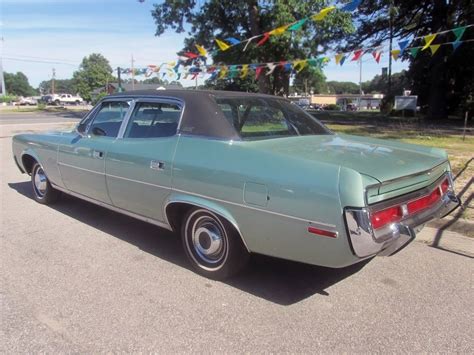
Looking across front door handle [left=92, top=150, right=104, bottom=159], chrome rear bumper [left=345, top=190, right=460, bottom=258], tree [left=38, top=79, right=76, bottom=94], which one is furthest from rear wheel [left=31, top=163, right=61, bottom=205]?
tree [left=38, top=79, right=76, bottom=94]

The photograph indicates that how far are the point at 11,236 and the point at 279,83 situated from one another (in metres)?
27.1

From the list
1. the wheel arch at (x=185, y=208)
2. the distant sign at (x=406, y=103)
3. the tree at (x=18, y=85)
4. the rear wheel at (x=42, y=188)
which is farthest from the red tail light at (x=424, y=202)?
the tree at (x=18, y=85)

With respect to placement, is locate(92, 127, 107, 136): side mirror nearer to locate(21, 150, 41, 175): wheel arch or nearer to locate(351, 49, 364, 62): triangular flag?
locate(21, 150, 41, 175): wheel arch

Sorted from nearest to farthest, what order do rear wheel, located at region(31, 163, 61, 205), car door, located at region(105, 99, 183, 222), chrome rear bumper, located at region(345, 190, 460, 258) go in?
chrome rear bumper, located at region(345, 190, 460, 258)
car door, located at region(105, 99, 183, 222)
rear wheel, located at region(31, 163, 61, 205)

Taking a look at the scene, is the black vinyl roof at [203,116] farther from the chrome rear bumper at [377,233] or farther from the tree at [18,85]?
the tree at [18,85]

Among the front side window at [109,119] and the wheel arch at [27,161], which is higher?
the front side window at [109,119]

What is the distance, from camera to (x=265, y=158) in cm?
333

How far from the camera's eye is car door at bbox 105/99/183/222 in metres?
4.00

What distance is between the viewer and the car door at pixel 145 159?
4004 millimetres

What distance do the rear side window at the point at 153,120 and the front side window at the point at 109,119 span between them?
221 millimetres

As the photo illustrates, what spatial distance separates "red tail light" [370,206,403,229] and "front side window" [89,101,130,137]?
9.39ft

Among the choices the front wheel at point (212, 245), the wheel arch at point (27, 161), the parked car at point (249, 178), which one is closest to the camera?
the parked car at point (249, 178)

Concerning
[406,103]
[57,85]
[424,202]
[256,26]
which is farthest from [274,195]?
[57,85]

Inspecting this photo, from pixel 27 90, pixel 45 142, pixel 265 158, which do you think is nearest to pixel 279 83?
pixel 45 142
